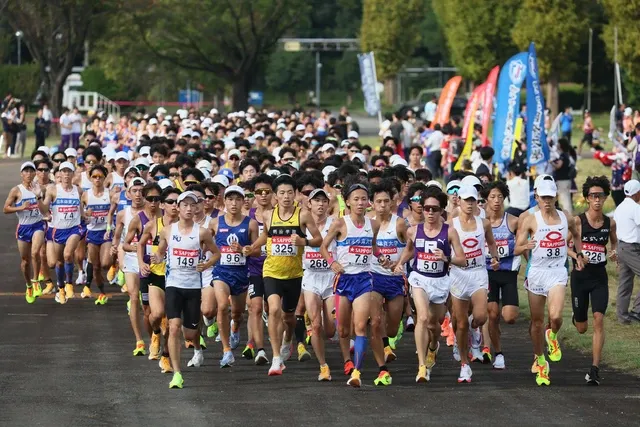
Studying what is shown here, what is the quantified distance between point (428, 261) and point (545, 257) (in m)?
1.16

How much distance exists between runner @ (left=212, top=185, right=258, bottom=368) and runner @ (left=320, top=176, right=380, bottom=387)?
1.12 meters

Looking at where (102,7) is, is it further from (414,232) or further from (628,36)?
(414,232)

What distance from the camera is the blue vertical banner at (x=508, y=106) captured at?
94.2 ft

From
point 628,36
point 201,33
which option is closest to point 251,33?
point 201,33

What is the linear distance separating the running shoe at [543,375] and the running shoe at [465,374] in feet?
2.08

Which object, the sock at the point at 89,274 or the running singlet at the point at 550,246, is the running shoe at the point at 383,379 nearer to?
the running singlet at the point at 550,246

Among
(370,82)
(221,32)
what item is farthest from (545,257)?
(221,32)

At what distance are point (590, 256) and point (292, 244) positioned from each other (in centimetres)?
289

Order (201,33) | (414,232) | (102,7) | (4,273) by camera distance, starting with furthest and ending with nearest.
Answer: (201,33)
(102,7)
(4,273)
(414,232)

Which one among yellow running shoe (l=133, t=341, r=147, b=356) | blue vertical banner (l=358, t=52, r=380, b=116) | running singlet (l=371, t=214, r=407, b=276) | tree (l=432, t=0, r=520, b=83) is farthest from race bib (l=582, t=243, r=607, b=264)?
tree (l=432, t=0, r=520, b=83)

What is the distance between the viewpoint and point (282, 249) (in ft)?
48.8

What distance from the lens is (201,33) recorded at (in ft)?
249

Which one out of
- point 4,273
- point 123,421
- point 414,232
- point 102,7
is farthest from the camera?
point 102,7

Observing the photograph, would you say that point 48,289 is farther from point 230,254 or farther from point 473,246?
point 473,246
